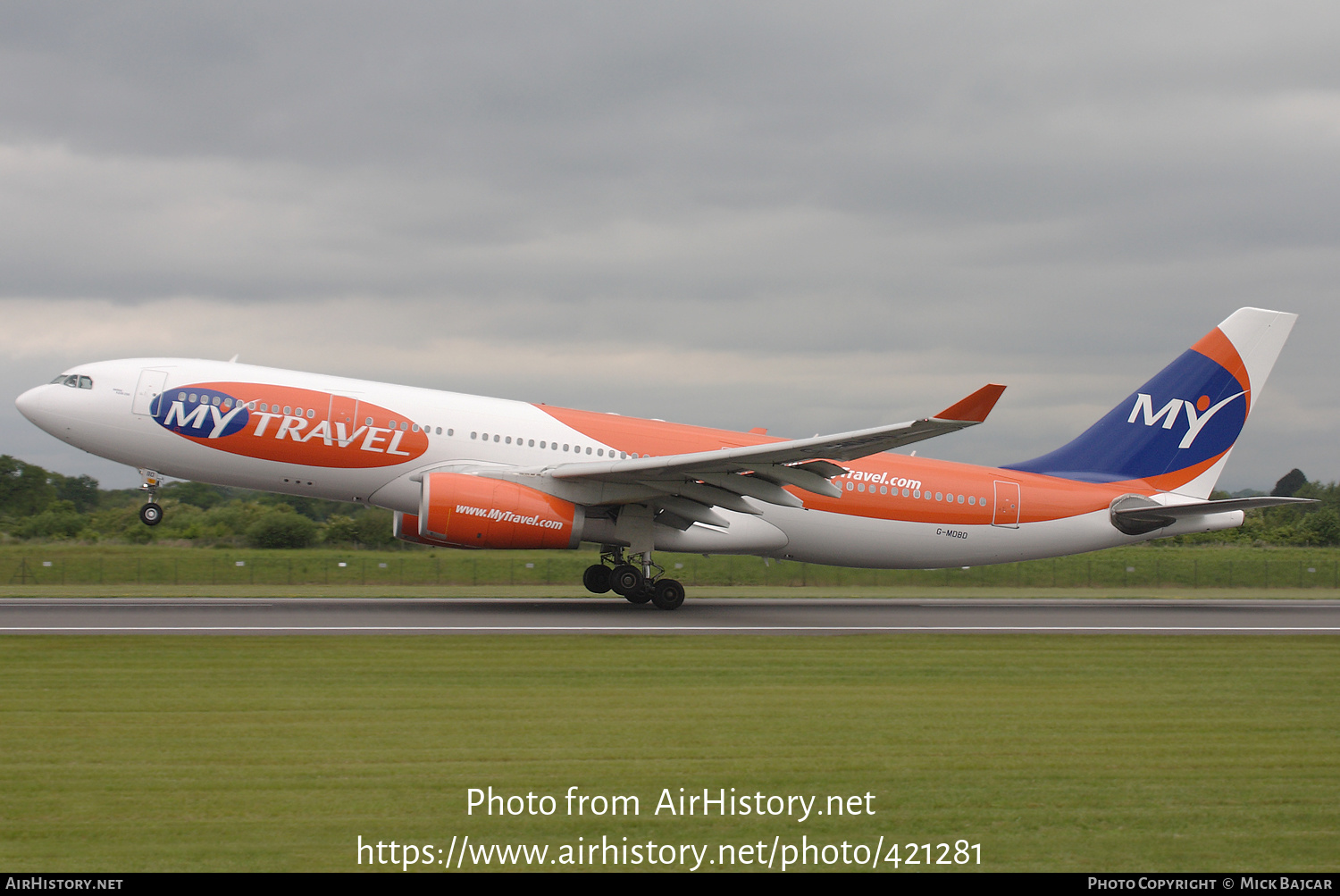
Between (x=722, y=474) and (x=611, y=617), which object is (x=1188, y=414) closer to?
(x=722, y=474)

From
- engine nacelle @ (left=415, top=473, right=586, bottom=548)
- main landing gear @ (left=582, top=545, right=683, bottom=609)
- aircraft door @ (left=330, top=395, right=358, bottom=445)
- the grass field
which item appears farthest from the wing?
the grass field

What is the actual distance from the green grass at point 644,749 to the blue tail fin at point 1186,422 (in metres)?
12.4

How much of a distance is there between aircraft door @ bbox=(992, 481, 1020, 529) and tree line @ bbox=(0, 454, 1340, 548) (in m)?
13.4

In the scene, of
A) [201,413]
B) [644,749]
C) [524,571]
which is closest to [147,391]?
[201,413]

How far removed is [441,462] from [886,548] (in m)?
11.6

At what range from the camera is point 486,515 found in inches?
896

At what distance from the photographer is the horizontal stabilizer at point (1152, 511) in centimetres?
2802

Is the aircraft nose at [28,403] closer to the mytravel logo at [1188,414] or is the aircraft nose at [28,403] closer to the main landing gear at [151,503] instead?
the main landing gear at [151,503]

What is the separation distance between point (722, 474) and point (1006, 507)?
8.99m

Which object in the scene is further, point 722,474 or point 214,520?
point 214,520

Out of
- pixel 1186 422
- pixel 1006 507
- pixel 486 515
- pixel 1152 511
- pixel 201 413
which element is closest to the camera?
pixel 486 515

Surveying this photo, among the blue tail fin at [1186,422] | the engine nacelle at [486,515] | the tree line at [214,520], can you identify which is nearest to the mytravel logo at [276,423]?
the engine nacelle at [486,515]
